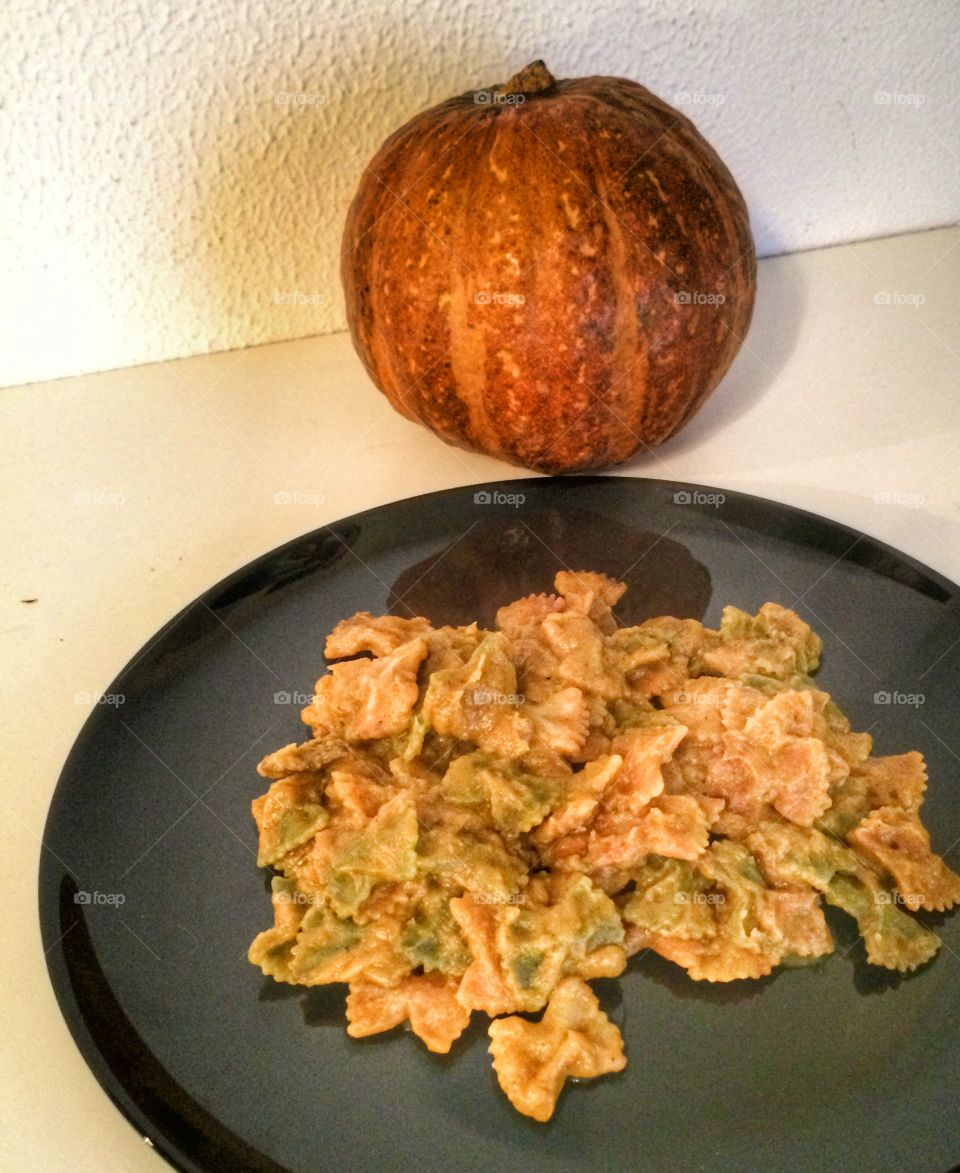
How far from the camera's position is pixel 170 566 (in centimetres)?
163

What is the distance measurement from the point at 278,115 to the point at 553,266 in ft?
2.23

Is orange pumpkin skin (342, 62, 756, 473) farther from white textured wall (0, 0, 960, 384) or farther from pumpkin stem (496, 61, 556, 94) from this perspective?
white textured wall (0, 0, 960, 384)

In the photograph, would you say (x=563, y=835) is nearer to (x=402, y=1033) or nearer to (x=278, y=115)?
(x=402, y=1033)

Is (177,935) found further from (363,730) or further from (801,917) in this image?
(801,917)

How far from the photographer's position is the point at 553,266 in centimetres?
144

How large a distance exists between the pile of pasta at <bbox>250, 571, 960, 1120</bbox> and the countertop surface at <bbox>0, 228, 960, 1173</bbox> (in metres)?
0.30

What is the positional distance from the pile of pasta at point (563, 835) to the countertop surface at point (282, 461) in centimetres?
30

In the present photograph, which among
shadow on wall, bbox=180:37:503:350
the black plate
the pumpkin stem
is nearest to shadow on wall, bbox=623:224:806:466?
the black plate

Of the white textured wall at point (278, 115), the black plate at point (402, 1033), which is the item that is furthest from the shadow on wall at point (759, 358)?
the black plate at point (402, 1033)

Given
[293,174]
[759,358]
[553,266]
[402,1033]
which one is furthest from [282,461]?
[402,1033]

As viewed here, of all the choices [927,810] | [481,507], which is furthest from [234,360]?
[927,810]

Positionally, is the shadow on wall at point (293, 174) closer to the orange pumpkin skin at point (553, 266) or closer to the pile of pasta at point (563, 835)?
the orange pumpkin skin at point (553, 266)

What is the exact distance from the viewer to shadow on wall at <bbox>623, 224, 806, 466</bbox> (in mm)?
1841

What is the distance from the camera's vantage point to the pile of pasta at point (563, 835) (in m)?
0.99
